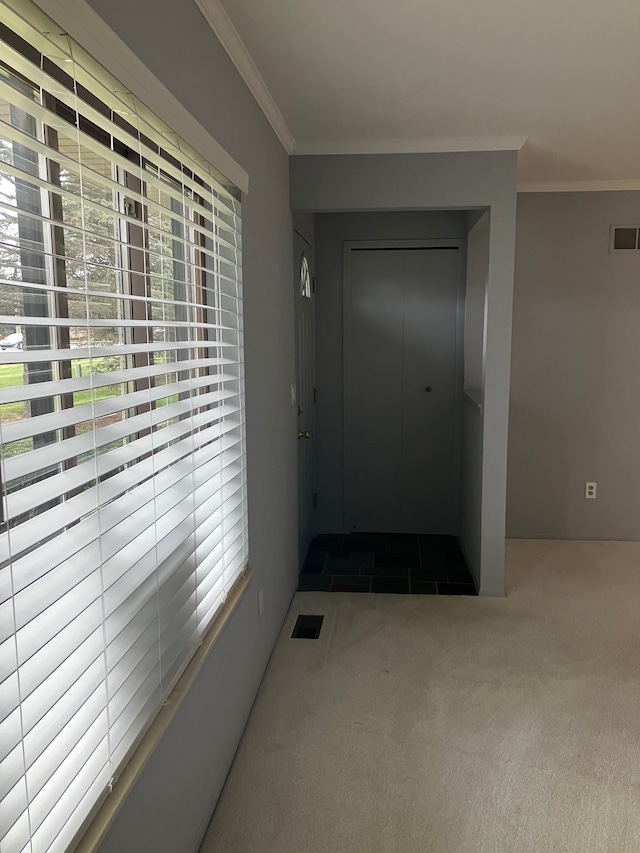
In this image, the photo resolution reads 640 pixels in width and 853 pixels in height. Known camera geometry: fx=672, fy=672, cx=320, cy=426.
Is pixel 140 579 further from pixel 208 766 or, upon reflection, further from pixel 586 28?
pixel 586 28

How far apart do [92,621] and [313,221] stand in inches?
145

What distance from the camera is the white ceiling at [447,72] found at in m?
2.03

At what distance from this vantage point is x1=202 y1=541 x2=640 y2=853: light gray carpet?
202cm

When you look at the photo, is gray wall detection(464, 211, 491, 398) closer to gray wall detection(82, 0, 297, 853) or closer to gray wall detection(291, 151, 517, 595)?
gray wall detection(291, 151, 517, 595)

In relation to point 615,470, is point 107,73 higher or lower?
higher

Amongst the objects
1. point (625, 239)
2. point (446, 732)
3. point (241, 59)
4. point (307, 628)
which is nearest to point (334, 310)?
point (625, 239)

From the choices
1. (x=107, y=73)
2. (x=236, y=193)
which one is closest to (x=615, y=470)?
(x=236, y=193)

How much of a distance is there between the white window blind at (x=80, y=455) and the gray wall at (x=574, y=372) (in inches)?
121

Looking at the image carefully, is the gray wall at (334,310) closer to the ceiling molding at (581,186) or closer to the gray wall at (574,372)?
the ceiling molding at (581,186)

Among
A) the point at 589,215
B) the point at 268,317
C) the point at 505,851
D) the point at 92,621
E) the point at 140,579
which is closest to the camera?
the point at 92,621

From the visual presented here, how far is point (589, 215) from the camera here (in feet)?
14.4

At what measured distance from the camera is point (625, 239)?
4406 millimetres

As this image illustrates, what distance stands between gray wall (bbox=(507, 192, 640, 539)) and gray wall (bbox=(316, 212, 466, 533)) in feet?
2.05

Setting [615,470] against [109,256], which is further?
[615,470]
